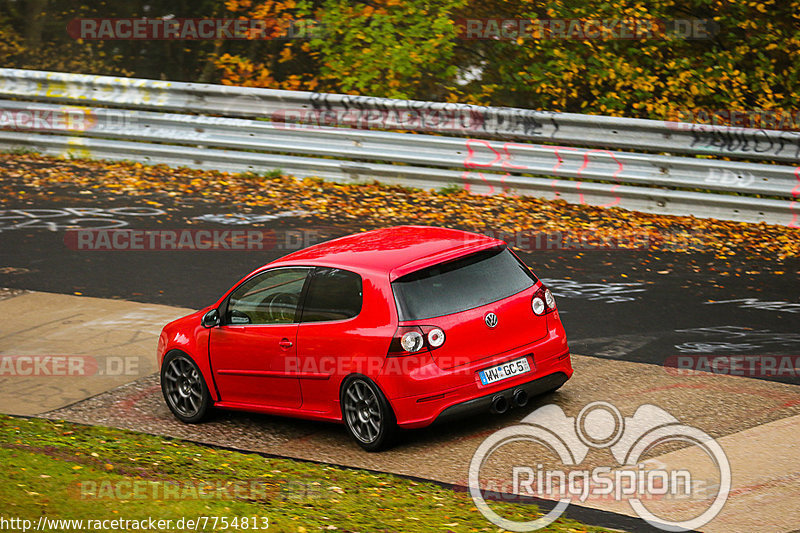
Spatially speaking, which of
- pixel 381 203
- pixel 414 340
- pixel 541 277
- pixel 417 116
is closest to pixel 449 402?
pixel 414 340

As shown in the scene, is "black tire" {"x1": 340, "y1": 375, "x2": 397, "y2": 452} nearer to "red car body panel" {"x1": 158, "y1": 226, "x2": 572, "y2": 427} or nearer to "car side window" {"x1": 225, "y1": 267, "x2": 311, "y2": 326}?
"red car body panel" {"x1": 158, "y1": 226, "x2": 572, "y2": 427}

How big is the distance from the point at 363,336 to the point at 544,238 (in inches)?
239

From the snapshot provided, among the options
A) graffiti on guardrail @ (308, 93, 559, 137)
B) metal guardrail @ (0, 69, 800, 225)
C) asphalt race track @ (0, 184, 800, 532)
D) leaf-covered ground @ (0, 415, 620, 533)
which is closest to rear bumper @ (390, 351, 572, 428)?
asphalt race track @ (0, 184, 800, 532)

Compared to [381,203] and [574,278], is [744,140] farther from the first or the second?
[381,203]

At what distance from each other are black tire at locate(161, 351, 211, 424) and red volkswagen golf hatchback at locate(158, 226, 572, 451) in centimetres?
2

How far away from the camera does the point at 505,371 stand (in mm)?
7473

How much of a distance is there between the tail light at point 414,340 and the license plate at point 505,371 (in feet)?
1.39

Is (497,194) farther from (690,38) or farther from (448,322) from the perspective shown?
(448,322)

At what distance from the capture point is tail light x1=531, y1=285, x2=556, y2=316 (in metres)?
7.75

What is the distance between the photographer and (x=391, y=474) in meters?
6.96

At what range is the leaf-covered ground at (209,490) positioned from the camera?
570 centimetres

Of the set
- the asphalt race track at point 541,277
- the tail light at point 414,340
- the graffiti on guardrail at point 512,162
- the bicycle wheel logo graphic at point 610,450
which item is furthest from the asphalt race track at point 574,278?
the tail light at point 414,340

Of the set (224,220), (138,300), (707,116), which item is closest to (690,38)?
(707,116)

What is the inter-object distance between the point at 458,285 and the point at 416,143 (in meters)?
7.99
